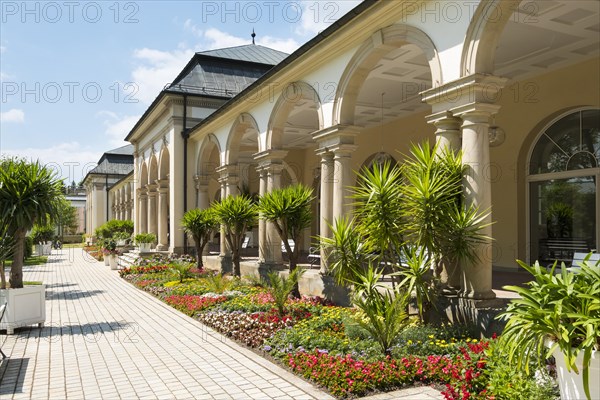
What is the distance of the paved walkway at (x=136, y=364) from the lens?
17.6 ft

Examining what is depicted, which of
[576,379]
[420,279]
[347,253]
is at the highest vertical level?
[347,253]

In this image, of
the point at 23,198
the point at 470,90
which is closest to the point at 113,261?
the point at 23,198

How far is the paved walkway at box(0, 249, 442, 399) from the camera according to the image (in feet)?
17.6

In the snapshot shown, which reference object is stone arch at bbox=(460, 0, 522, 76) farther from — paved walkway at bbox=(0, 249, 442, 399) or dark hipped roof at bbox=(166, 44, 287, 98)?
dark hipped roof at bbox=(166, 44, 287, 98)

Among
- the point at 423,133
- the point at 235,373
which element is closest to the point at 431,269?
the point at 235,373

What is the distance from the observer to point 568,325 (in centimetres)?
353

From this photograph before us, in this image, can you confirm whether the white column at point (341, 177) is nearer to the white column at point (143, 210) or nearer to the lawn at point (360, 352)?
the lawn at point (360, 352)

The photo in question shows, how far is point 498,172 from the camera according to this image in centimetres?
1277

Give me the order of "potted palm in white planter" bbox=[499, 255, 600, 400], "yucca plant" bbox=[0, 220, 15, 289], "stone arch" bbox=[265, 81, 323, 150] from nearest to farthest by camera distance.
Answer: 1. "potted palm in white planter" bbox=[499, 255, 600, 400]
2. "yucca plant" bbox=[0, 220, 15, 289]
3. "stone arch" bbox=[265, 81, 323, 150]

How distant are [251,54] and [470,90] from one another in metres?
20.6

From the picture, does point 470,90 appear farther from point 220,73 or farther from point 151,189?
point 151,189

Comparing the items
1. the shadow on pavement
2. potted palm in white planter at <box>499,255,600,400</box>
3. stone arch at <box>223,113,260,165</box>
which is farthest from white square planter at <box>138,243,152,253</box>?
potted palm in white planter at <box>499,255,600,400</box>

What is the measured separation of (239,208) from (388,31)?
21.9 ft

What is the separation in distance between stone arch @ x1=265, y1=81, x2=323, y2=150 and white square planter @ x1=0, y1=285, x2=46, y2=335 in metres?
6.78
